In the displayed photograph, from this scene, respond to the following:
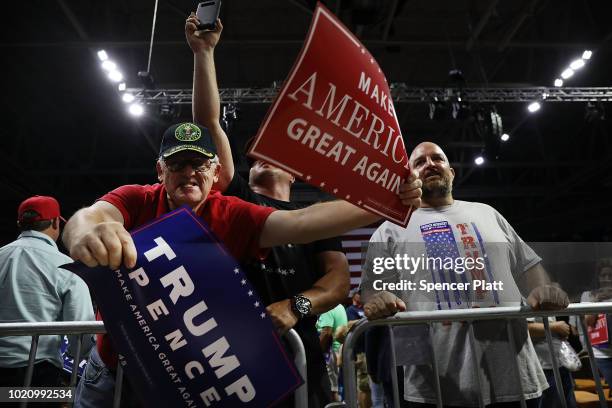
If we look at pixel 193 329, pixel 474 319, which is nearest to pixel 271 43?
pixel 474 319

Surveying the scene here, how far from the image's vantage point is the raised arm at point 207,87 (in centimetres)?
137

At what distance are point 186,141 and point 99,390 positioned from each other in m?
0.84

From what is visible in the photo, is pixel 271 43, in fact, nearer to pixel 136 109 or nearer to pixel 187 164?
pixel 136 109

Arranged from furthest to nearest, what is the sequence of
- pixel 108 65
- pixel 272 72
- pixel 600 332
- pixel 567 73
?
pixel 272 72 → pixel 567 73 → pixel 108 65 → pixel 600 332

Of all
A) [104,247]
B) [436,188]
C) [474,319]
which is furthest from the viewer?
[436,188]

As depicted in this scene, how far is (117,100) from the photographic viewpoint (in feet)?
23.1

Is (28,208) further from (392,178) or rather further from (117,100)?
(117,100)

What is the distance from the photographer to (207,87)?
4.74ft

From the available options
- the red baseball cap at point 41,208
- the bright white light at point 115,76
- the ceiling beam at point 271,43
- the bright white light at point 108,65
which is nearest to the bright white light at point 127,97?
the bright white light at point 115,76

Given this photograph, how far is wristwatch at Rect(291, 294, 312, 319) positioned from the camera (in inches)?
52.6

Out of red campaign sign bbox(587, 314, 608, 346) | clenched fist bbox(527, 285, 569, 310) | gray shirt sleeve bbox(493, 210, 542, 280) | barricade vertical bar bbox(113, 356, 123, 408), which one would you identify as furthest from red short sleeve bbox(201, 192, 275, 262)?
red campaign sign bbox(587, 314, 608, 346)

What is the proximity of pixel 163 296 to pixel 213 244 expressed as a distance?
0.48ft

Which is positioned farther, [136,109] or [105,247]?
[136,109]

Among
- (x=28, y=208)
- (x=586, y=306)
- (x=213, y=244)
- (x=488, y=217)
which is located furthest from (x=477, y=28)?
(x=213, y=244)
